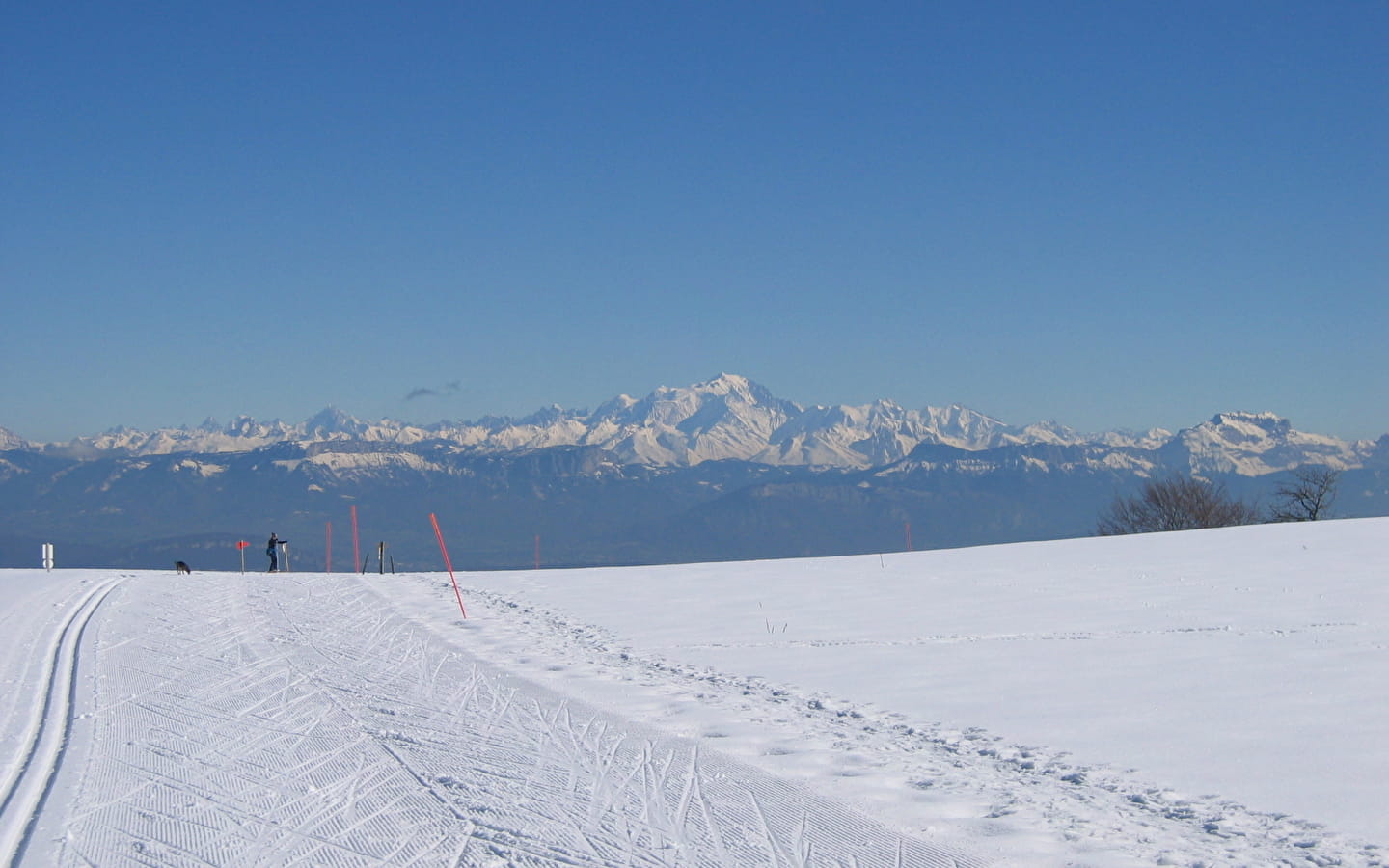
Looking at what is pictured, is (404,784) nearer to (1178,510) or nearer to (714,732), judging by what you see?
(714,732)

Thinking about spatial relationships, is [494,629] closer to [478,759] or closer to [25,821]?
[478,759]

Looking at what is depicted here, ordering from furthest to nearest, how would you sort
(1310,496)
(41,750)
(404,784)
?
(1310,496) < (41,750) < (404,784)

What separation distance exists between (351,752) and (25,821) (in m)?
2.50

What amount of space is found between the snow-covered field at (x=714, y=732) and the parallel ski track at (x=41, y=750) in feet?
0.15

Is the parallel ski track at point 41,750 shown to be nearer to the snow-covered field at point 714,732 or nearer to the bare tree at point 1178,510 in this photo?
the snow-covered field at point 714,732

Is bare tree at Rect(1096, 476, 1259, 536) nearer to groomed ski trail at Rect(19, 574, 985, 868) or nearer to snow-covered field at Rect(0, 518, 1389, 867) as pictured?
snow-covered field at Rect(0, 518, 1389, 867)

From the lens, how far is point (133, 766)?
28.3 feet

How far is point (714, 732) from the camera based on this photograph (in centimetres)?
988

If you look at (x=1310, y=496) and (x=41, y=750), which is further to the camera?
(x=1310, y=496)

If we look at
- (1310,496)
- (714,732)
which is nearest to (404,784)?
(714,732)

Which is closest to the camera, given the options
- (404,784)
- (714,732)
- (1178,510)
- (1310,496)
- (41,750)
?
(404,784)

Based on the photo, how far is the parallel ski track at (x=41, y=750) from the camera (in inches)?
277

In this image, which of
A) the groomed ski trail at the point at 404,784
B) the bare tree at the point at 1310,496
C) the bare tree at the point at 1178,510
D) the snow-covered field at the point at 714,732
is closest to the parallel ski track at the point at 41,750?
the snow-covered field at the point at 714,732

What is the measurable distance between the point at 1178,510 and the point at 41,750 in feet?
250
